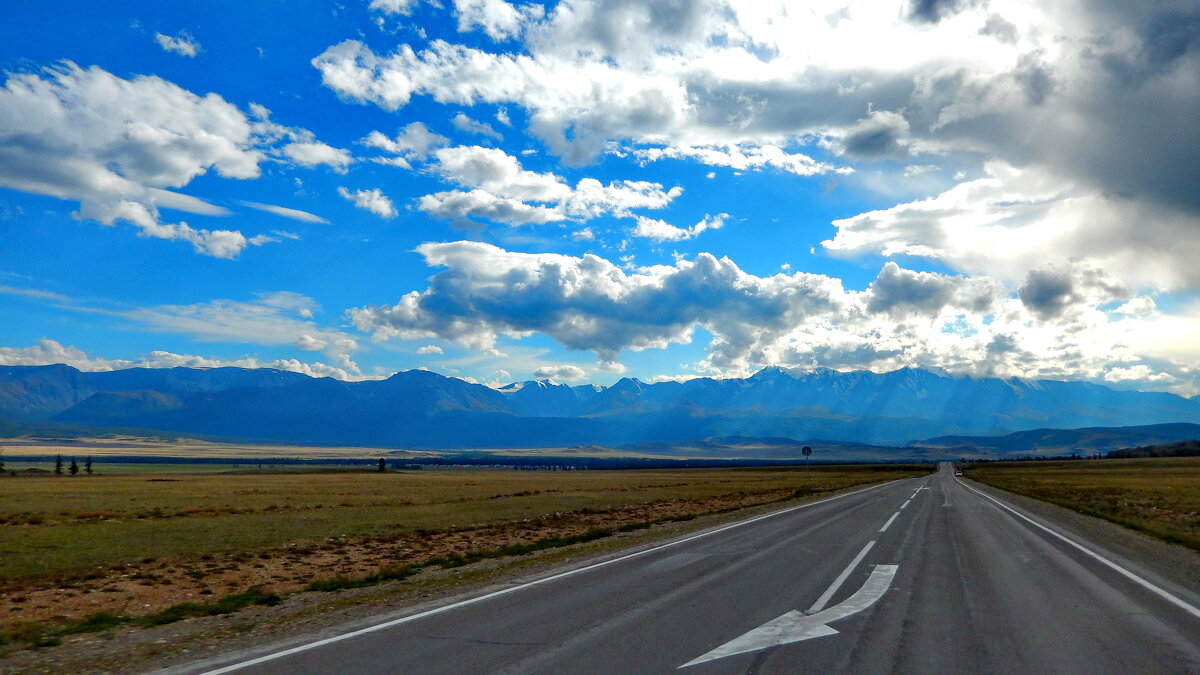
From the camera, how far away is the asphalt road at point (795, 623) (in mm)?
8711

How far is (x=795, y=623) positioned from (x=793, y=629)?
1.47 ft

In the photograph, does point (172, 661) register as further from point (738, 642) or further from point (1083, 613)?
point (1083, 613)

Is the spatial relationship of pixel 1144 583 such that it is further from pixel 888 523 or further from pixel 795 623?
pixel 888 523

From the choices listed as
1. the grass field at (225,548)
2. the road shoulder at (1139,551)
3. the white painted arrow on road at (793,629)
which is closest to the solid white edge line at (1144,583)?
the road shoulder at (1139,551)

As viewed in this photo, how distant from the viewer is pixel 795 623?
10695 millimetres

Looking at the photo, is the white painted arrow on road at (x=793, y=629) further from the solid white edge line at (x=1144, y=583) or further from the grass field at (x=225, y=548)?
the grass field at (x=225, y=548)

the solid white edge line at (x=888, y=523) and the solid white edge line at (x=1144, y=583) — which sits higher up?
the solid white edge line at (x=1144, y=583)

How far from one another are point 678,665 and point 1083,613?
7830 millimetres

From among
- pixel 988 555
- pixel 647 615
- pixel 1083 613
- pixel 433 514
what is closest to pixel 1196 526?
pixel 988 555

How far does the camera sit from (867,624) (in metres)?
10.7

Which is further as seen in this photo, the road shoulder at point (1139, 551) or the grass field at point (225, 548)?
the grass field at point (225, 548)

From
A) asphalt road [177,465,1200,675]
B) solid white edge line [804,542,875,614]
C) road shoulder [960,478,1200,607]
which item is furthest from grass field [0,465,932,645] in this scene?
road shoulder [960,478,1200,607]

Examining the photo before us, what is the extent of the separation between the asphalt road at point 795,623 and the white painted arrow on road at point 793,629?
0.11 feet

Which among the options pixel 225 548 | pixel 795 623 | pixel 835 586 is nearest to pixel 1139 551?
pixel 835 586
